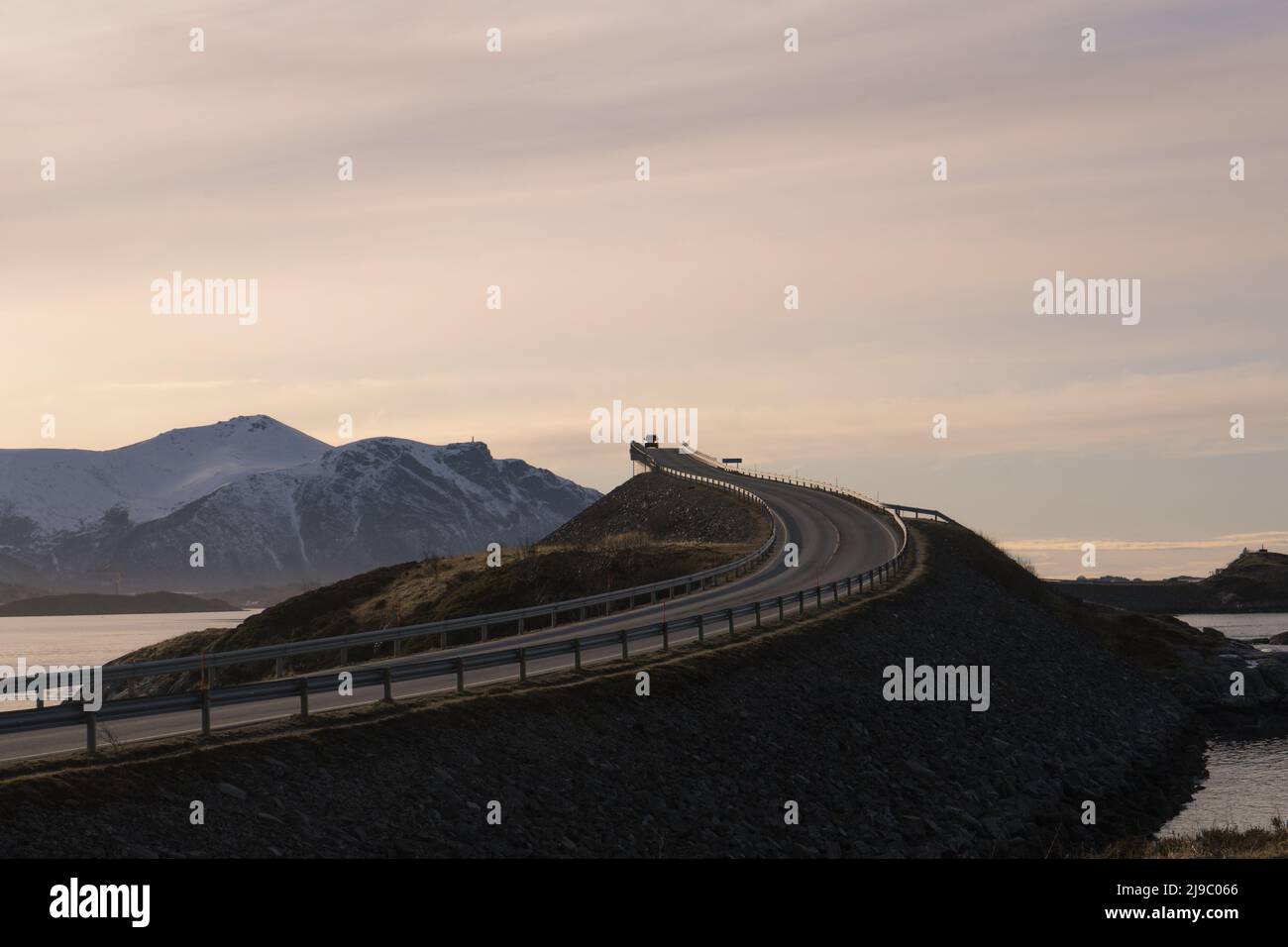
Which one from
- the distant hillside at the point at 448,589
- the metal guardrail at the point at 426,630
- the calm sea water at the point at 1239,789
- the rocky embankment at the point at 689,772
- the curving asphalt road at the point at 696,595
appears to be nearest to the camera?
the rocky embankment at the point at 689,772

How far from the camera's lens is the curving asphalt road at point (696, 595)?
2777cm

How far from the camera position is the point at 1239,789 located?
47969 mm

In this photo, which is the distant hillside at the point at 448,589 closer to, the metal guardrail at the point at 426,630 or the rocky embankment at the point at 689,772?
the metal guardrail at the point at 426,630

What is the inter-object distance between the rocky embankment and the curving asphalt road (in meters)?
1.97

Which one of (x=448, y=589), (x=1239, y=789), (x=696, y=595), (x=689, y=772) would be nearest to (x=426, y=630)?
(x=689, y=772)

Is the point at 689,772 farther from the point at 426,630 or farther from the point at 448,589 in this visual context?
the point at 448,589

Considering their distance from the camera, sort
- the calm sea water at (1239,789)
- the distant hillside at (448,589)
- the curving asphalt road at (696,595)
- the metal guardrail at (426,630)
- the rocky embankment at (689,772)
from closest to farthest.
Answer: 1. the rocky embankment at (689,772)
2. the curving asphalt road at (696,595)
3. the metal guardrail at (426,630)
4. the calm sea water at (1239,789)
5. the distant hillside at (448,589)

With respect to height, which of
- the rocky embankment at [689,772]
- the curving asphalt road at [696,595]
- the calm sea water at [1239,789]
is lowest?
the calm sea water at [1239,789]

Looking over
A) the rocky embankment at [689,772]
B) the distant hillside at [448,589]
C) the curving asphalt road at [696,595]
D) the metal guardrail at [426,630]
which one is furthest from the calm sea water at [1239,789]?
the distant hillside at [448,589]

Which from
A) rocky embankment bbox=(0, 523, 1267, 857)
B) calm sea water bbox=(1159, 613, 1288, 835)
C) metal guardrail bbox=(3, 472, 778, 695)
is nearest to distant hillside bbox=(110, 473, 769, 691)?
metal guardrail bbox=(3, 472, 778, 695)

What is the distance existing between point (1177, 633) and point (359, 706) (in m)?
67.2

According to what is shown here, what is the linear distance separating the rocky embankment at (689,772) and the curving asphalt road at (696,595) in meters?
1.97
